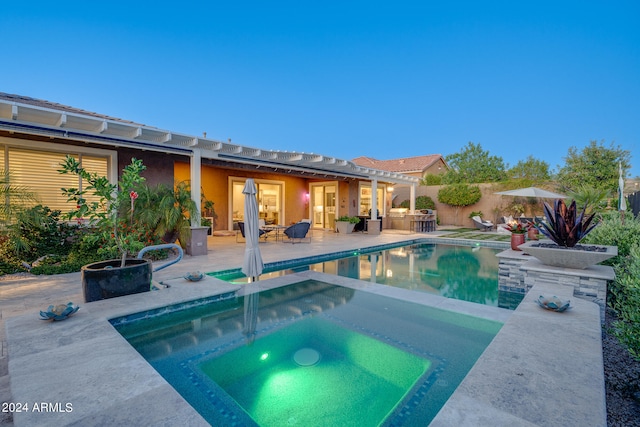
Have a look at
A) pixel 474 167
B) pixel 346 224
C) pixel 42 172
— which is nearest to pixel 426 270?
pixel 346 224

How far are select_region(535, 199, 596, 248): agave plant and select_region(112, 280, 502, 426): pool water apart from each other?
81.3 inches

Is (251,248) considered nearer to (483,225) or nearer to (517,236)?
(517,236)

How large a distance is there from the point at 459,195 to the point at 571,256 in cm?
1542

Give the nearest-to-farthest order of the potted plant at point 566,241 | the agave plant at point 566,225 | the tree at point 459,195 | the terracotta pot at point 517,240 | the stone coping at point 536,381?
1. the stone coping at point 536,381
2. the potted plant at point 566,241
3. the agave plant at point 566,225
4. the terracotta pot at point 517,240
5. the tree at point 459,195

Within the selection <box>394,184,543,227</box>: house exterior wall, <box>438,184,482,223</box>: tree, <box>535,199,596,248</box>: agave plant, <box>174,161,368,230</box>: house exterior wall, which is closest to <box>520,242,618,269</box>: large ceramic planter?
<box>535,199,596,248</box>: agave plant

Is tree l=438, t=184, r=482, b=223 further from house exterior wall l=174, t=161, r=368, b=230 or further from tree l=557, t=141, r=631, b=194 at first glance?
house exterior wall l=174, t=161, r=368, b=230

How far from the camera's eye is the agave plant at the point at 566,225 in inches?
180

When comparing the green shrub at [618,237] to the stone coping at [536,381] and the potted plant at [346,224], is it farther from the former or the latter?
the potted plant at [346,224]

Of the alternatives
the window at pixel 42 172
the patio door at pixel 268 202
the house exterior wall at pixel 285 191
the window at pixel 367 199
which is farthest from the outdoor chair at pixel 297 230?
the window at pixel 367 199

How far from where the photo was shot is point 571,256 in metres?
4.23

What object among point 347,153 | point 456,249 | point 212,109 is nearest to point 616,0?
point 456,249

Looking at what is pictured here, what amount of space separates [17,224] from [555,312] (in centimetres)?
892

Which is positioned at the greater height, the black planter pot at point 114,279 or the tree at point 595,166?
the tree at point 595,166

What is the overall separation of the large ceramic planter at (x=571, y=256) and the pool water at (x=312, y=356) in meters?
1.50
